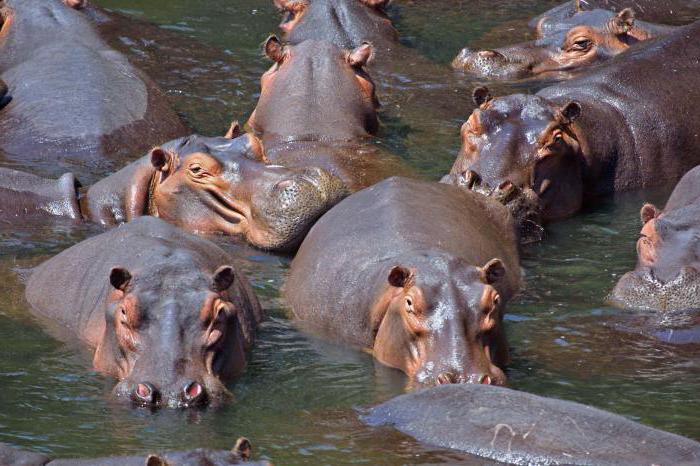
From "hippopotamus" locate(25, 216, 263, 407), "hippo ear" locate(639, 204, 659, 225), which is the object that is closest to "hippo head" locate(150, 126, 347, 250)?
"hippopotamus" locate(25, 216, 263, 407)

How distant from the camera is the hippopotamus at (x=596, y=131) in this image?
1040 cm

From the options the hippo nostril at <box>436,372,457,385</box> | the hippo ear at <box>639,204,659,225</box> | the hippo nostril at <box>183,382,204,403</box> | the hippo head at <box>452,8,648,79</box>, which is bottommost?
the hippo head at <box>452,8,648,79</box>

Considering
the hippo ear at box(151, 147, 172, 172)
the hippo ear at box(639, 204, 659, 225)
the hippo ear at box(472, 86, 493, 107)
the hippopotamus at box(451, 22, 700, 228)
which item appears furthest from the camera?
the hippo ear at box(472, 86, 493, 107)

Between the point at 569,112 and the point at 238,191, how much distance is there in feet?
7.52

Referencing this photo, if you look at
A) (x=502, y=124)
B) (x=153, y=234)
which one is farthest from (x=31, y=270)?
(x=502, y=124)

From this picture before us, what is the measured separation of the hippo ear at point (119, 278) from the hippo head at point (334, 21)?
23.1 feet

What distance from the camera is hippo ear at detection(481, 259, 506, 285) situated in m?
7.67

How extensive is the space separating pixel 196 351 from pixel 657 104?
5470mm

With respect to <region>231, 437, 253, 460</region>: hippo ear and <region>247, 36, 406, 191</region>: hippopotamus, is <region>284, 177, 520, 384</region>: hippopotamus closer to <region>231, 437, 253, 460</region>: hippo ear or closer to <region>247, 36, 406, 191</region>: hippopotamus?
<region>247, 36, 406, 191</region>: hippopotamus

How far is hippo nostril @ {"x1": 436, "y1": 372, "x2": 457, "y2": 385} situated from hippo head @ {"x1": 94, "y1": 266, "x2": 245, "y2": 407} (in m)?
0.96

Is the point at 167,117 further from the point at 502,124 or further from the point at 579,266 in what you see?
the point at 579,266

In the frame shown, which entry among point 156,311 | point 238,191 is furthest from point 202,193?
point 156,311

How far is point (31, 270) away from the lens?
930cm

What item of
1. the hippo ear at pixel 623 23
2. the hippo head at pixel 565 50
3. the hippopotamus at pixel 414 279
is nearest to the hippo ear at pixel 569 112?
the hippopotamus at pixel 414 279
